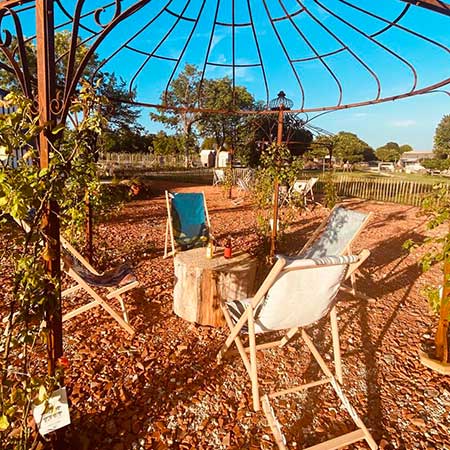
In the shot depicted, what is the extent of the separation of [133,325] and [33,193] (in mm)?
2038

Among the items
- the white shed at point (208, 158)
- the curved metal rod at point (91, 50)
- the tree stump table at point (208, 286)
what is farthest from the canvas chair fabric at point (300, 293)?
the white shed at point (208, 158)

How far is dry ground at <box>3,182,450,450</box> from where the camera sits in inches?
72.7

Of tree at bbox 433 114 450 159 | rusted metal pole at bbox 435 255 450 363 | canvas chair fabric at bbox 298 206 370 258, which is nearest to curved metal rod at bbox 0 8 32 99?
rusted metal pole at bbox 435 255 450 363

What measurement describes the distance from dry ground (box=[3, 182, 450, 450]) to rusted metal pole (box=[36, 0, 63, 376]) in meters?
0.85

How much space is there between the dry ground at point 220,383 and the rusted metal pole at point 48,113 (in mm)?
851

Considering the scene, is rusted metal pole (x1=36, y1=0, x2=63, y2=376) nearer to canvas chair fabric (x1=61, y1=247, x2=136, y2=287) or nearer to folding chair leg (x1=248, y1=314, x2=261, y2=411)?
folding chair leg (x1=248, y1=314, x2=261, y2=411)

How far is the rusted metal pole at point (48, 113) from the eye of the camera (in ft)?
4.33

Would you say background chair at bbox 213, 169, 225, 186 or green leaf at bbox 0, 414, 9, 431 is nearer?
green leaf at bbox 0, 414, 9, 431

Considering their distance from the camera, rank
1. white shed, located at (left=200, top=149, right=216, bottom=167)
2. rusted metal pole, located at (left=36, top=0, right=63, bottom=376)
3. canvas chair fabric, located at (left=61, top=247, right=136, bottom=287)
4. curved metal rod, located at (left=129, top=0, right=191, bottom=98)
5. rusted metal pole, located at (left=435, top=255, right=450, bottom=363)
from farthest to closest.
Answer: white shed, located at (left=200, top=149, right=216, bottom=167)
curved metal rod, located at (left=129, top=0, right=191, bottom=98)
canvas chair fabric, located at (left=61, top=247, right=136, bottom=287)
rusted metal pole, located at (left=435, top=255, right=450, bottom=363)
rusted metal pole, located at (left=36, top=0, right=63, bottom=376)

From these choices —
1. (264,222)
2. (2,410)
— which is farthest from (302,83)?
(2,410)

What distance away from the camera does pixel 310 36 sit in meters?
3.41

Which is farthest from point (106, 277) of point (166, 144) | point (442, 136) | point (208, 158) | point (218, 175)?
point (442, 136)

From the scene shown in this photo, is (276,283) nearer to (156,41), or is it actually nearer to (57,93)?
(57,93)

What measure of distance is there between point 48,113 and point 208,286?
1989 millimetres
